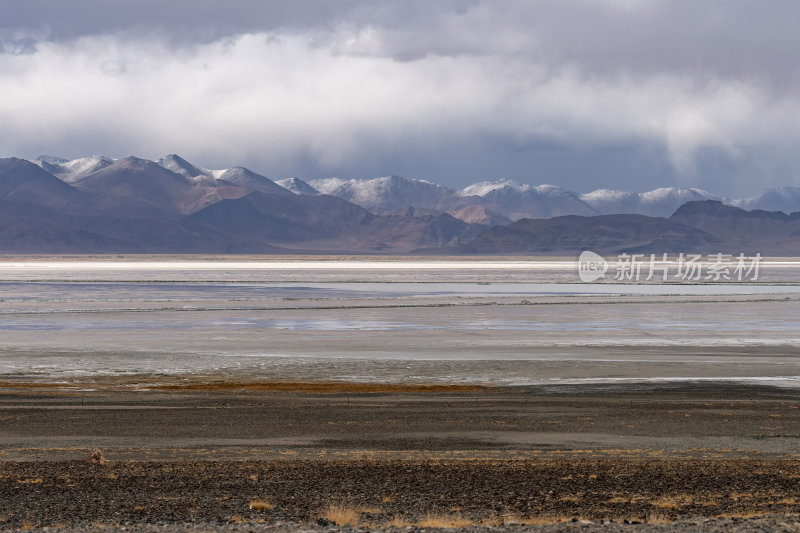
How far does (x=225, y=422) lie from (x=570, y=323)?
2944 cm

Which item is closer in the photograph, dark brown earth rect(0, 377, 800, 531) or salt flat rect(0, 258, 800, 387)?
dark brown earth rect(0, 377, 800, 531)

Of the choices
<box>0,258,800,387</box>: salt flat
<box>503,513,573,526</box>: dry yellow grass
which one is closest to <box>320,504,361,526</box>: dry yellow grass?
<box>503,513,573,526</box>: dry yellow grass

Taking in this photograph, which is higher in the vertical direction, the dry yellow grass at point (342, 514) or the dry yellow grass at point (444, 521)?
the dry yellow grass at point (444, 521)

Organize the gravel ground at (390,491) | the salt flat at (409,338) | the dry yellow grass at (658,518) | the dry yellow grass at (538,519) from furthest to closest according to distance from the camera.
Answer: the salt flat at (409,338)
the gravel ground at (390,491)
the dry yellow grass at (538,519)
the dry yellow grass at (658,518)

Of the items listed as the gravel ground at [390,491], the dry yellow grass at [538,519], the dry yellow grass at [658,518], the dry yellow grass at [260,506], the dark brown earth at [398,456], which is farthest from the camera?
the dry yellow grass at [260,506]

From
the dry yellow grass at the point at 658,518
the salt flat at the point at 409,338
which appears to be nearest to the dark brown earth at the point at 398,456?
the dry yellow grass at the point at 658,518

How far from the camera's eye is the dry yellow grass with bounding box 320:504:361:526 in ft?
39.6

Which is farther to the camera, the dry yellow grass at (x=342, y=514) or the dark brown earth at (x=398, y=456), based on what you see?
the dark brown earth at (x=398, y=456)

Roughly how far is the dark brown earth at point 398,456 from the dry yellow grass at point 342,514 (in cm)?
4

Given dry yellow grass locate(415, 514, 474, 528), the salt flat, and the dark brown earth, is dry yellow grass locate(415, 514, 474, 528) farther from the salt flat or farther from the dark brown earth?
the salt flat

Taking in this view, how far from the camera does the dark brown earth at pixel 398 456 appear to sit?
12.7m

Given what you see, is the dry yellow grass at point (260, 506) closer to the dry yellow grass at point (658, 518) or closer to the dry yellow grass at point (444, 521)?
the dry yellow grass at point (444, 521)

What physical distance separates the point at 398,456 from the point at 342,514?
4.36 meters

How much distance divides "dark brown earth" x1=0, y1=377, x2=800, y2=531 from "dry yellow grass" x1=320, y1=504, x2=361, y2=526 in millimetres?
42
